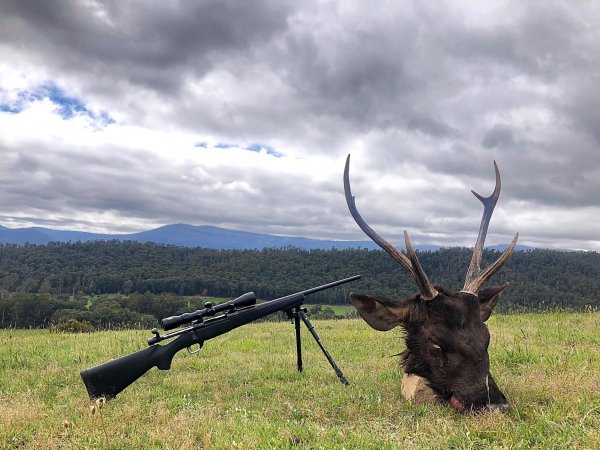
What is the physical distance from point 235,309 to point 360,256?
396 feet

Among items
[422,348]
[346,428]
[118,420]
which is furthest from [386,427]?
[118,420]

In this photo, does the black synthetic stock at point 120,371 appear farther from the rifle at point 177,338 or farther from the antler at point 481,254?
the antler at point 481,254

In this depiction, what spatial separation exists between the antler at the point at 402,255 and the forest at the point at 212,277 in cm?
5223

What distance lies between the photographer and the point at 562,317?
13633 mm

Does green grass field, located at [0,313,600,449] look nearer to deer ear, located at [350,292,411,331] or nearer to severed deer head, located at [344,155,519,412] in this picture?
severed deer head, located at [344,155,519,412]

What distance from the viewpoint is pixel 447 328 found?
5.25 meters

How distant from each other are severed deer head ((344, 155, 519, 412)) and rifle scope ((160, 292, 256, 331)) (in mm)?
2154

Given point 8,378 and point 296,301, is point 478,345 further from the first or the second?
point 8,378

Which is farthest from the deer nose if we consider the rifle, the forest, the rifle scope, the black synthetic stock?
the forest

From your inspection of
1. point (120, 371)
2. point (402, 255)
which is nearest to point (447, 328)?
point (402, 255)

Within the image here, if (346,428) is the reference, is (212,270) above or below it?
below

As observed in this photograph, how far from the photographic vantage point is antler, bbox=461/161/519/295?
5.82 m

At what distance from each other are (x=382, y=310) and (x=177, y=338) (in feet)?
10.5

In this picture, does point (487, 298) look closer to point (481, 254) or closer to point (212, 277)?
point (481, 254)
